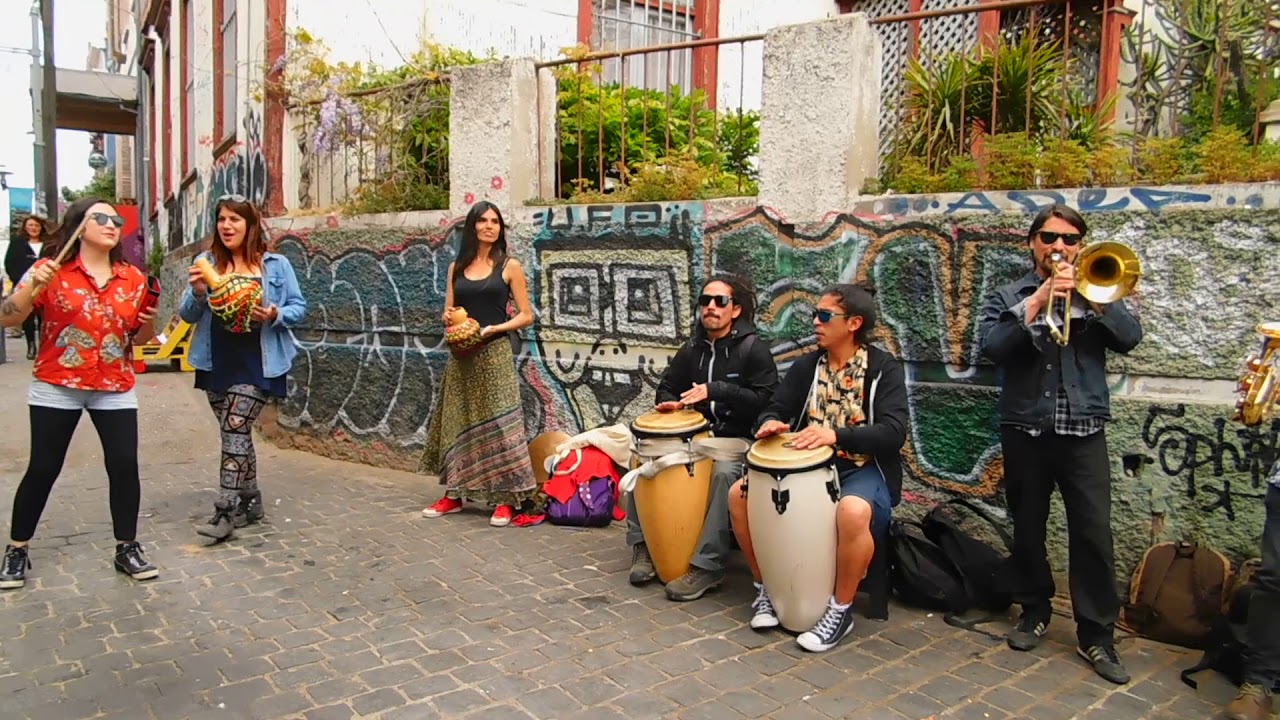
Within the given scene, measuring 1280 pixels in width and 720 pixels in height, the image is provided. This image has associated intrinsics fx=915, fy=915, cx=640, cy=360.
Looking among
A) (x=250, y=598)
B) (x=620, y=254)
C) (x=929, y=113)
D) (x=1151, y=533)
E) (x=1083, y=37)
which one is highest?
(x=1083, y=37)

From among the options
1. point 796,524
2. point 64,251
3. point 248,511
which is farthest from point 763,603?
point 64,251

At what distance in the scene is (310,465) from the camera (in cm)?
695

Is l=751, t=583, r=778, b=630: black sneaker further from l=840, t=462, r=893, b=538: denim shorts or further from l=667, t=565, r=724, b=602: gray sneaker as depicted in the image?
l=840, t=462, r=893, b=538: denim shorts

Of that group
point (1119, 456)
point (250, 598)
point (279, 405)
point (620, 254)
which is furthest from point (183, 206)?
point (1119, 456)

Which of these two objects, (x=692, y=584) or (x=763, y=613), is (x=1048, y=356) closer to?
(x=763, y=613)

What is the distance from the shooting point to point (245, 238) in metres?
4.92

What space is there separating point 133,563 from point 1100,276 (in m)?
4.42

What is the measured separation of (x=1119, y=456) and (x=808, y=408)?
4.72 feet

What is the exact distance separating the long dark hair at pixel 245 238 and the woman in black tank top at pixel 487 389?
3.47 ft

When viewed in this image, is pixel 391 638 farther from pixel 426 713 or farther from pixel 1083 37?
pixel 1083 37

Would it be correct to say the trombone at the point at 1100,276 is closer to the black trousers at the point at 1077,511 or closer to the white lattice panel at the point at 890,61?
the black trousers at the point at 1077,511

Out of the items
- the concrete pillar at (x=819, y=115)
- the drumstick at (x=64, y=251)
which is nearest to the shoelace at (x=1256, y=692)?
the concrete pillar at (x=819, y=115)

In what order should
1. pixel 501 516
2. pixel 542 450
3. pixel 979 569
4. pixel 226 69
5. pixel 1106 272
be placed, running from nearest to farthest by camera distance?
pixel 1106 272 → pixel 979 569 → pixel 501 516 → pixel 542 450 → pixel 226 69

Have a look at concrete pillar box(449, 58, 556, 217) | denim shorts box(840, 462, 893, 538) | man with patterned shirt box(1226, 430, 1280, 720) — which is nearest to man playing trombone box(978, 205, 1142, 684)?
man with patterned shirt box(1226, 430, 1280, 720)
